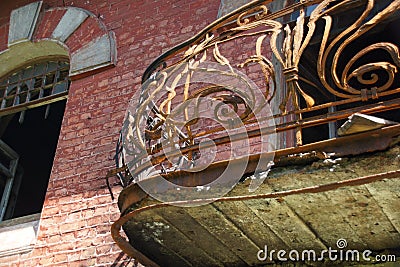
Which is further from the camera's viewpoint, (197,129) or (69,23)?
(69,23)

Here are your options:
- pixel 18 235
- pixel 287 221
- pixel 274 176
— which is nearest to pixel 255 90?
pixel 287 221

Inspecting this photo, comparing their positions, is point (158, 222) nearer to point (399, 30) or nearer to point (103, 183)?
point (103, 183)

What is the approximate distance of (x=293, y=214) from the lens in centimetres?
373

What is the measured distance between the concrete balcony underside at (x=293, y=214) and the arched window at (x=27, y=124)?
2502 mm

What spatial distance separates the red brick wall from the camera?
4965 millimetres

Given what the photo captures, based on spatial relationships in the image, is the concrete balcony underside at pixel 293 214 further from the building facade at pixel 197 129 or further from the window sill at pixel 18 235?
the window sill at pixel 18 235

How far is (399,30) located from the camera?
532cm

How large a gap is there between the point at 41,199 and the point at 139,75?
2.88m

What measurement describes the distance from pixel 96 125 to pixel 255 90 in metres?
1.45

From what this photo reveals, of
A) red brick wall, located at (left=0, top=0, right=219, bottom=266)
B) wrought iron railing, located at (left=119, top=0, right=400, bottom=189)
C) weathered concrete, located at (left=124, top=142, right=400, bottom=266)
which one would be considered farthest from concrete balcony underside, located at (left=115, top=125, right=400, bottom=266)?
red brick wall, located at (left=0, top=0, right=219, bottom=266)

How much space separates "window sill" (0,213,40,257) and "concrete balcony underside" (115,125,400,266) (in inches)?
52.3

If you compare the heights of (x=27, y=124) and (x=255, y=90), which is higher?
(x=27, y=124)

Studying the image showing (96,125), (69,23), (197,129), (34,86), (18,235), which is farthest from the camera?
(34,86)

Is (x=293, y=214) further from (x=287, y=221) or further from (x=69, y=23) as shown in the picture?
(x=69, y=23)
